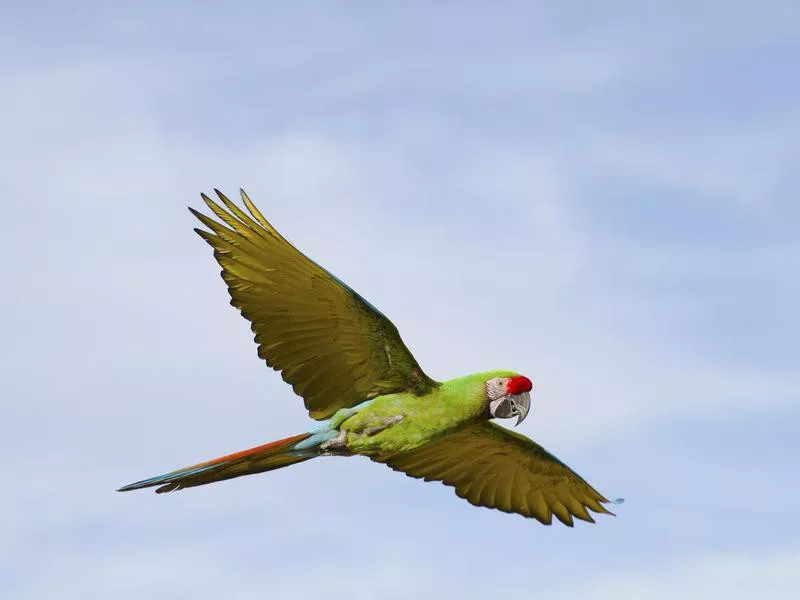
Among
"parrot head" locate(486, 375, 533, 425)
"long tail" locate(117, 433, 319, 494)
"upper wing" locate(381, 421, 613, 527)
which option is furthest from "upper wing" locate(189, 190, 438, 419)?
"upper wing" locate(381, 421, 613, 527)

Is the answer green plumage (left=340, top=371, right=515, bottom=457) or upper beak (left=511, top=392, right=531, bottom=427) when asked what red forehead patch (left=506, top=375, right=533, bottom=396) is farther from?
green plumage (left=340, top=371, right=515, bottom=457)

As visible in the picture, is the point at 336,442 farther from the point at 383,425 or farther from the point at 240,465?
the point at 240,465

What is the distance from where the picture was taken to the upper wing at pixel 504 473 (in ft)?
33.6

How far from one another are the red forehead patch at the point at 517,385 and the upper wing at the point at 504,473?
0.82 metres

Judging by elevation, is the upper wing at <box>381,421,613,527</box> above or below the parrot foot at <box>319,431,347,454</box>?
below

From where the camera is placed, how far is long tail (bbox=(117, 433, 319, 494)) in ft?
28.4

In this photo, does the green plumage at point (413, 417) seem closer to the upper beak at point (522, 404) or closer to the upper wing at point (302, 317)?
the upper wing at point (302, 317)

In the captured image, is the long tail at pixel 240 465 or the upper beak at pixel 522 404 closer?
the long tail at pixel 240 465

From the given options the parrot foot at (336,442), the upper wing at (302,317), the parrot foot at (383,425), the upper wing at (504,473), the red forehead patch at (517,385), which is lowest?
the upper wing at (504,473)

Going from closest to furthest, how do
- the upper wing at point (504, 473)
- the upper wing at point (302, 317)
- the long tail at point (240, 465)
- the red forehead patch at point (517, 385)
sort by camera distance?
the long tail at point (240, 465), the upper wing at point (302, 317), the red forehead patch at point (517, 385), the upper wing at point (504, 473)

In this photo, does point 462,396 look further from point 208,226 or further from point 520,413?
point 208,226

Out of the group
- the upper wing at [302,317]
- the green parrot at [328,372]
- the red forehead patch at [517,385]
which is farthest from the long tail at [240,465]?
the red forehead patch at [517,385]

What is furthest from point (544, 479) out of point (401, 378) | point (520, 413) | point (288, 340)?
point (288, 340)

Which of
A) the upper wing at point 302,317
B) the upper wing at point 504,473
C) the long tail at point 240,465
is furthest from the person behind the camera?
the upper wing at point 504,473
